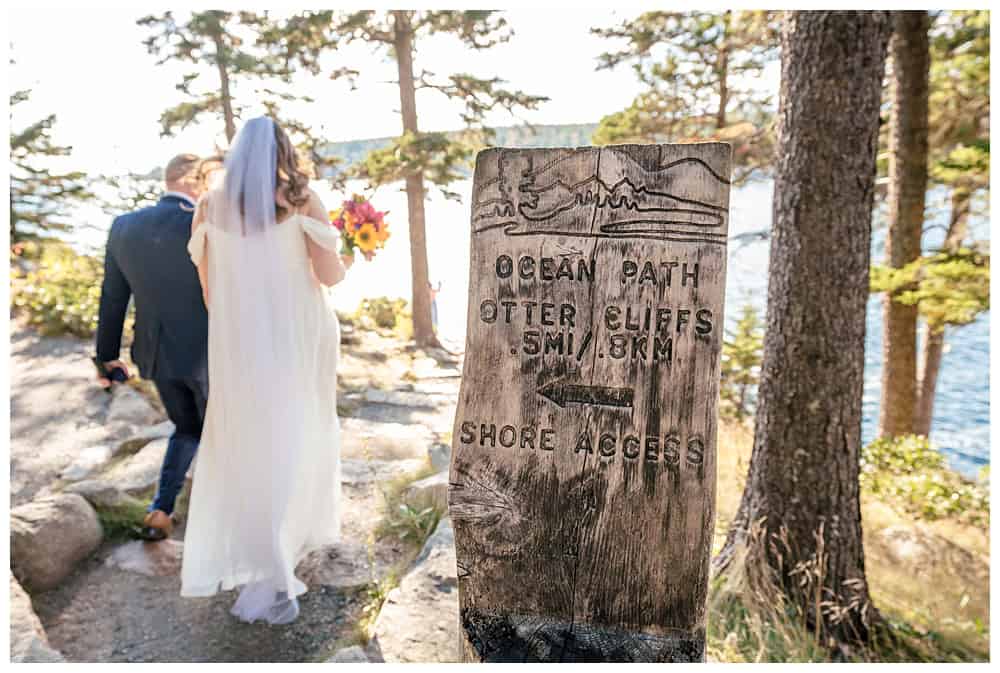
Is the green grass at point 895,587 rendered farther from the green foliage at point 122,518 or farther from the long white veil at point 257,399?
the green foliage at point 122,518

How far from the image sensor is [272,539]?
3279 millimetres

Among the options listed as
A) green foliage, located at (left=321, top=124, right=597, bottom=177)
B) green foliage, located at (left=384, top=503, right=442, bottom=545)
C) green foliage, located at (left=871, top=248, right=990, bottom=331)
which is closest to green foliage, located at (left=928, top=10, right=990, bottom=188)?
green foliage, located at (left=871, top=248, right=990, bottom=331)

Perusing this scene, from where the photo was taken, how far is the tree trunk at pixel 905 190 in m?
6.74

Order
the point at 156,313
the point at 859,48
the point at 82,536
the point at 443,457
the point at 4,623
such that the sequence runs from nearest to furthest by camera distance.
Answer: the point at 4,623
the point at 859,48
the point at 156,313
the point at 82,536
the point at 443,457

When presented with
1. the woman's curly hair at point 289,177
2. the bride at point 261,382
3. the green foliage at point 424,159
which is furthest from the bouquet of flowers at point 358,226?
the green foliage at point 424,159

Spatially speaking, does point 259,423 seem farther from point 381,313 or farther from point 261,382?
point 381,313

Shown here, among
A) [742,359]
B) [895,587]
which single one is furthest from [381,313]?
[895,587]

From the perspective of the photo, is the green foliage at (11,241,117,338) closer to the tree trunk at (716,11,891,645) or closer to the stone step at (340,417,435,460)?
the stone step at (340,417,435,460)

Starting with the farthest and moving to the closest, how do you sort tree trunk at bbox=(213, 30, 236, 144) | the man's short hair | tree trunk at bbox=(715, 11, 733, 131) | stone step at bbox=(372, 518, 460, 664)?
tree trunk at bbox=(213, 30, 236, 144)
tree trunk at bbox=(715, 11, 733, 131)
the man's short hair
stone step at bbox=(372, 518, 460, 664)

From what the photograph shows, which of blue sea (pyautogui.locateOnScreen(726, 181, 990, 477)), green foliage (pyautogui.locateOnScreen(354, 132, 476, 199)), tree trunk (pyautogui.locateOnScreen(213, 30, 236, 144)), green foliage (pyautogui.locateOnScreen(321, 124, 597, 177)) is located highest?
tree trunk (pyautogui.locateOnScreen(213, 30, 236, 144))

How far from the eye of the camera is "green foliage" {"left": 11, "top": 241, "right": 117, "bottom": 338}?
8508mm

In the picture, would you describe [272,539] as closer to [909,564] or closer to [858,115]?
[858,115]

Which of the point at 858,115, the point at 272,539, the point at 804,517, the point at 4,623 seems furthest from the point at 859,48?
the point at 4,623

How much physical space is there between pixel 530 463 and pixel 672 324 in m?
0.48
